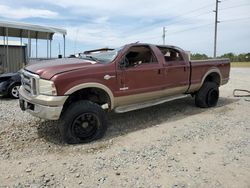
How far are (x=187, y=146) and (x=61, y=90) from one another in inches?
92.4

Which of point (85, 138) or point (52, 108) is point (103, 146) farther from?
point (52, 108)

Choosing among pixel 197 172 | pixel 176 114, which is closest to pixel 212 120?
pixel 176 114

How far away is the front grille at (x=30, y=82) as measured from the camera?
4.91 meters

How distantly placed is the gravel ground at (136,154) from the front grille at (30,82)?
89cm

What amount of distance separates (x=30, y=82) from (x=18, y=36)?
13866 millimetres

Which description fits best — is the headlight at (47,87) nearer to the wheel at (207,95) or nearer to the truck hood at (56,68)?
the truck hood at (56,68)

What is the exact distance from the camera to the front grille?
16.1ft

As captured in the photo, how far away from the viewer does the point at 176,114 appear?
7141mm

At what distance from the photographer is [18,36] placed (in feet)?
57.7

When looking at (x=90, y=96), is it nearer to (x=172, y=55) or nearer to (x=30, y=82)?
(x=30, y=82)

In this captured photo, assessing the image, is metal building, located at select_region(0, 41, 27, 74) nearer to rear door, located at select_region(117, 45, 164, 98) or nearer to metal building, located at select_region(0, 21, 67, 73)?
metal building, located at select_region(0, 21, 67, 73)

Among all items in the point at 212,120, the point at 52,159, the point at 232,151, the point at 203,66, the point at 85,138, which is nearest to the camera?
the point at 52,159

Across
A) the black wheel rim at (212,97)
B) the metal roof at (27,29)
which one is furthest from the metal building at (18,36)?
the black wheel rim at (212,97)

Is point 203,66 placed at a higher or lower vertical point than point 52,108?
higher
